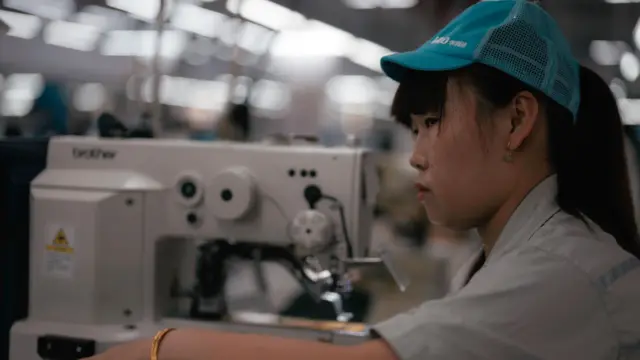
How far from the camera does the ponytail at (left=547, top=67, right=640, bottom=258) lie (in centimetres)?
90

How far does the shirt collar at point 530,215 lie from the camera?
87 centimetres

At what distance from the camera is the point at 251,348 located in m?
0.78

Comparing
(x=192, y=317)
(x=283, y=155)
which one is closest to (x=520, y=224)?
(x=283, y=155)

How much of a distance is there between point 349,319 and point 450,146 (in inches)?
28.6

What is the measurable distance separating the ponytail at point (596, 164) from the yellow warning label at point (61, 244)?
38.4 inches

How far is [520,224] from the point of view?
888mm

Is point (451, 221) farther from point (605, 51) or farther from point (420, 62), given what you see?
point (605, 51)

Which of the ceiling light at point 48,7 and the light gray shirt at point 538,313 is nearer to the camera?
the light gray shirt at point 538,313

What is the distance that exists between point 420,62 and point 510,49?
4.2 inches

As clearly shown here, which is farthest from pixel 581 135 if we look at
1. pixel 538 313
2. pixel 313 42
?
pixel 313 42

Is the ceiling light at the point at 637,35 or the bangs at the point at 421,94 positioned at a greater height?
the ceiling light at the point at 637,35

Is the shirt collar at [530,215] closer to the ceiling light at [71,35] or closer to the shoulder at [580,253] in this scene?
the shoulder at [580,253]

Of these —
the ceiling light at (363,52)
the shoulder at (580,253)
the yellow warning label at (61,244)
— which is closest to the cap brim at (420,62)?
the shoulder at (580,253)

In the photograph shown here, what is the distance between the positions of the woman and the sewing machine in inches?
16.9
